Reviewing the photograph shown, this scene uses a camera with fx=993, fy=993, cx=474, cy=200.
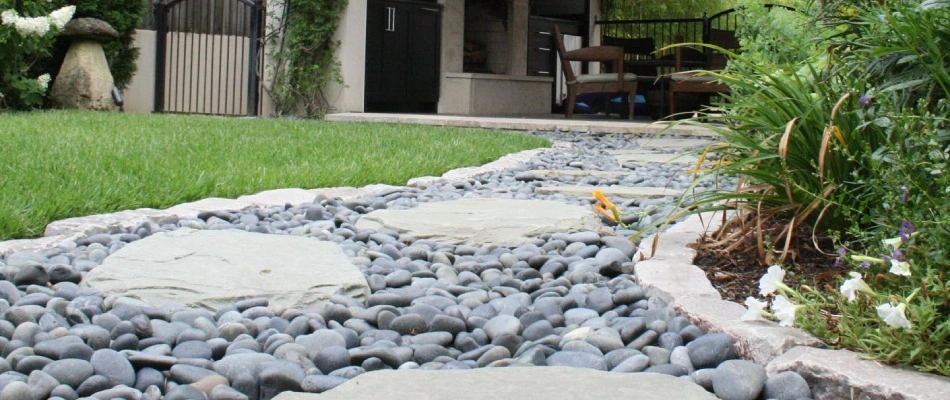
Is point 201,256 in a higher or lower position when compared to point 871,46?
lower

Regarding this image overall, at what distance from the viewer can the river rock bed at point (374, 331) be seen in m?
1.42

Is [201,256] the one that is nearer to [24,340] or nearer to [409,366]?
[24,340]

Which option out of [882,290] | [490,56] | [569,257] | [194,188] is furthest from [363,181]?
[490,56]

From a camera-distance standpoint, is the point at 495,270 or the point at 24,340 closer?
the point at 24,340

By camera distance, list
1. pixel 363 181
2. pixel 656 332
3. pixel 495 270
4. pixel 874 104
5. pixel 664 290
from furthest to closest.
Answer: pixel 363 181, pixel 495 270, pixel 874 104, pixel 664 290, pixel 656 332

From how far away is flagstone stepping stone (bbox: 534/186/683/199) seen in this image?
3.58 metres

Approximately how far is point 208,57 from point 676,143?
5.77 metres

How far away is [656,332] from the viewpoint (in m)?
1.70

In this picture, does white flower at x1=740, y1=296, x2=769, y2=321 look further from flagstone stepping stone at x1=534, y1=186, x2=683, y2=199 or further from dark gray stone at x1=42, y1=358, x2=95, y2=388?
flagstone stepping stone at x1=534, y1=186, x2=683, y2=199

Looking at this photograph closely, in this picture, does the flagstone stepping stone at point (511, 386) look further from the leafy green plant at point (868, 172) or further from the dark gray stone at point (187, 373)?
the leafy green plant at point (868, 172)

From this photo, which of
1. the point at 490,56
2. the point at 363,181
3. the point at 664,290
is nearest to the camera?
the point at 664,290

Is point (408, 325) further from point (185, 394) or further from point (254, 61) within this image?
point (254, 61)

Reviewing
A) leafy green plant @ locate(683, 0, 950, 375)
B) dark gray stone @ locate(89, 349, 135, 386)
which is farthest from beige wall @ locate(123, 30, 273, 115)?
dark gray stone @ locate(89, 349, 135, 386)

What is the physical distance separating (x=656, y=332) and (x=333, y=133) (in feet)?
15.2
